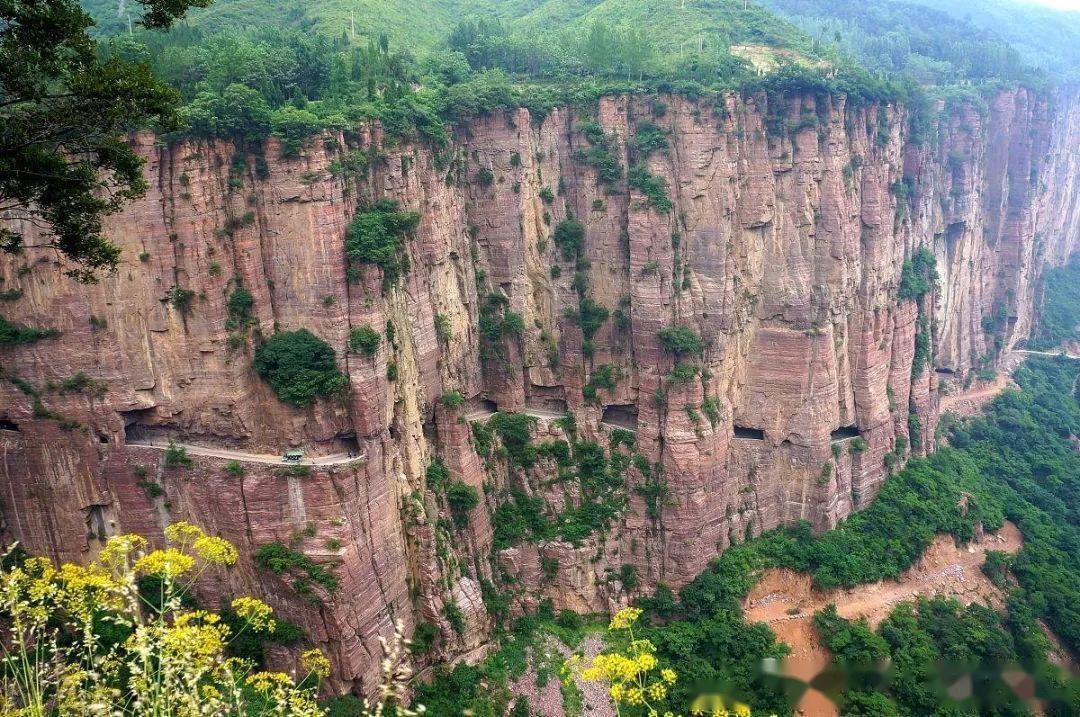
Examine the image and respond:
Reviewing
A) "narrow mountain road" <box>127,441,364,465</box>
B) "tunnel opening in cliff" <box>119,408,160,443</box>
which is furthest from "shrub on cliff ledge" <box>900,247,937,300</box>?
"tunnel opening in cliff" <box>119,408,160,443</box>

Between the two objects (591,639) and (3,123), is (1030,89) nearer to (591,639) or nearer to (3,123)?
(591,639)

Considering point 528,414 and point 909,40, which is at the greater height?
point 909,40

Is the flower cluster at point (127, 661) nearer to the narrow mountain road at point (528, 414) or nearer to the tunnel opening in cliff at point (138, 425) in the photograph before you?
the tunnel opening in cliff at point (138, 425)

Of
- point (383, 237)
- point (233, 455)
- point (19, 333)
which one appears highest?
point (383, 237)

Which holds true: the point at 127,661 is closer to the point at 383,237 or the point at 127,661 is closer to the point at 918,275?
the point at 383,237

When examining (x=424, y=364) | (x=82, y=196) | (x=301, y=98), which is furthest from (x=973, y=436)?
(x=82, y=196)

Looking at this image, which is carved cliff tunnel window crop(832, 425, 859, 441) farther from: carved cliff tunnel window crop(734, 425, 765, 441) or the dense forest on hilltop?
the dense forest on hilltop

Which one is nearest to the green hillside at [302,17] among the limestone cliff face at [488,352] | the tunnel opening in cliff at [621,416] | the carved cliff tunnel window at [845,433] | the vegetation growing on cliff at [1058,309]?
the limestone cliff face at [488,352]

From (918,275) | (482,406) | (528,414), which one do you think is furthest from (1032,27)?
(482,406)
